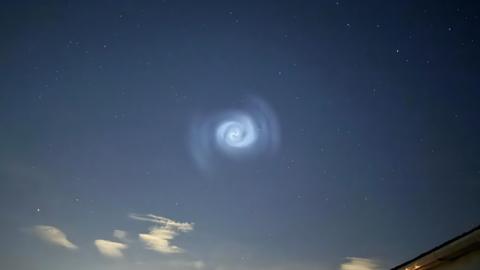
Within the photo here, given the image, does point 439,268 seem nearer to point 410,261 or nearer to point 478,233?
point 410,261

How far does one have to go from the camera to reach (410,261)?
25.9ft

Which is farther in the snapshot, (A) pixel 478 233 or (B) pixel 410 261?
(B) pixel 410 261

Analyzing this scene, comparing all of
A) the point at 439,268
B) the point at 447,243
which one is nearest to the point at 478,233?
the point at 447,243

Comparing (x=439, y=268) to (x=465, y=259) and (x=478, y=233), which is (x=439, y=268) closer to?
(x=465, y=259)

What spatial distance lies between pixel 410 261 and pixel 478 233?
2155 millimetres

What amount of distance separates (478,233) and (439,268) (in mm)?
1846

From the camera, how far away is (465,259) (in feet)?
22.5

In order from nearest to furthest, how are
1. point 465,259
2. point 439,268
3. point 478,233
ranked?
point 478,233, point 465,259, point 439,268

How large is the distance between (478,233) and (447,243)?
83 centimetres

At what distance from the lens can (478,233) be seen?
6184mm

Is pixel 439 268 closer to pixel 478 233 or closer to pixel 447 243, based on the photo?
pixel 447 243

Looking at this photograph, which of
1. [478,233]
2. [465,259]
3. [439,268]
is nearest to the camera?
[478,233]

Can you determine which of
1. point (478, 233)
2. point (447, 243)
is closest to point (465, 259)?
point (447, 243)

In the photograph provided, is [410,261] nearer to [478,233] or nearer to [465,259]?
[465,259]
